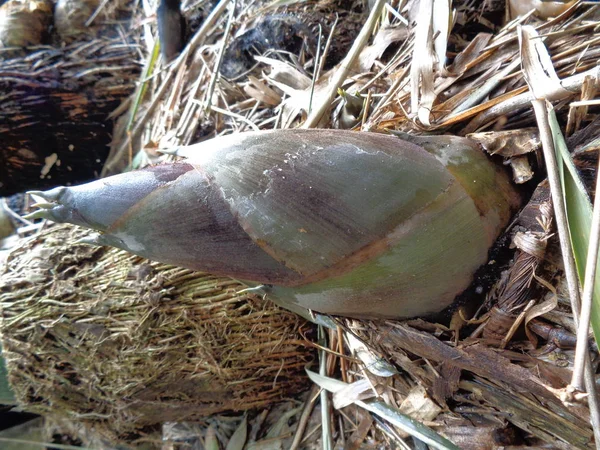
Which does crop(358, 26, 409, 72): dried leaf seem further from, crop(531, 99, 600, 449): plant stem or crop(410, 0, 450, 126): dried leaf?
crop(531, 99, 600, 449): plant stem

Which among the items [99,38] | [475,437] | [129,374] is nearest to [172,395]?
[129,374]

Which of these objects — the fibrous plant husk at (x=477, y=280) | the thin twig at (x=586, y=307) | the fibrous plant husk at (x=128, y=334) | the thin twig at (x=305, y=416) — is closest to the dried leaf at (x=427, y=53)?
the fibrous plant husk at (x=477, y=280)

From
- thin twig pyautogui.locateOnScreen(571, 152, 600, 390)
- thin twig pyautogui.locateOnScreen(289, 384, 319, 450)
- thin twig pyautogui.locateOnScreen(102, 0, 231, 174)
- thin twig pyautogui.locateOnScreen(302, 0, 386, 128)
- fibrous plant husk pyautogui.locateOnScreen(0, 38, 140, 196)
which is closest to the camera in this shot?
thin twig pyautogui.locateOnScreen(571, 152, 600, 390)

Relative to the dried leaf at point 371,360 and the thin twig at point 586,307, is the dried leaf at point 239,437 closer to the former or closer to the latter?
the dried leaf at point 371,360

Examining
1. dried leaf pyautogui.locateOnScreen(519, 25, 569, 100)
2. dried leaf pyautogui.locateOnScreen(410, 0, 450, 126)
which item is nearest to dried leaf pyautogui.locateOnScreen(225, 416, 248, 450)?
dried leaf pyautogui.locateOnScreen(410, 0, 450, 126)

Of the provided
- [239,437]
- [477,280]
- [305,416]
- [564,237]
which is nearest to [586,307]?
[564,237]

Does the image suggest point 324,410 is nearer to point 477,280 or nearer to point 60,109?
point 477,280
